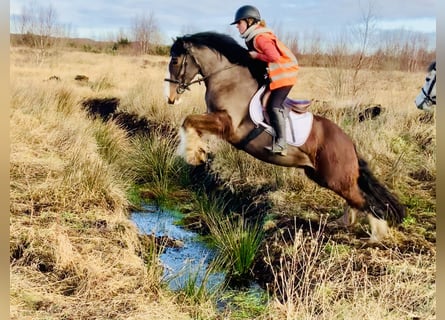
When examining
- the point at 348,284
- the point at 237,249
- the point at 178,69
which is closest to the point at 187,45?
the point at 178,69

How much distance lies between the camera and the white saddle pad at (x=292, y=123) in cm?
431

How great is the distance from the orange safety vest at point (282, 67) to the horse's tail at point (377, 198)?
37.2 inches

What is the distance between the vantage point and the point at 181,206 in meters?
5.18

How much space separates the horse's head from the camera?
14.2ft

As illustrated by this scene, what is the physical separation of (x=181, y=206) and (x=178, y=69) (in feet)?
4.53

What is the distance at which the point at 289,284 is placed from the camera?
401 cm

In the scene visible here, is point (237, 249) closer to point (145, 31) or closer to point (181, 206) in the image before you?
point (181, 206)

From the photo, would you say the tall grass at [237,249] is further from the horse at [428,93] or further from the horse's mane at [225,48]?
the horse at [428,93]

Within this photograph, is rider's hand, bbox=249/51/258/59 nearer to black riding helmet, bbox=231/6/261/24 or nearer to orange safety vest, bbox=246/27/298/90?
orange safety vest, bbox=246/27/298/90

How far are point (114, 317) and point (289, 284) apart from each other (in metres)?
1.23

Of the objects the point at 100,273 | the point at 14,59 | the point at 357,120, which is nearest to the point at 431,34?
the point at 357,120

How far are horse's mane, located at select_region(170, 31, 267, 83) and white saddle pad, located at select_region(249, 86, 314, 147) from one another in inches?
6.4

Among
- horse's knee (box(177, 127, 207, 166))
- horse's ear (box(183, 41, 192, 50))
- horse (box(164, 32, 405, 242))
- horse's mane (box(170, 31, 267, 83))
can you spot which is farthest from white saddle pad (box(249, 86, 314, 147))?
horse's ear (box(183, 41, 192, 50))

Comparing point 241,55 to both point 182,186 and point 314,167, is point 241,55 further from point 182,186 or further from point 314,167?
point 182,186
